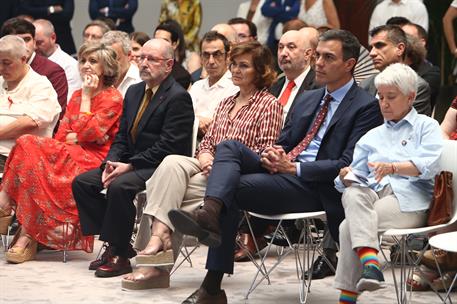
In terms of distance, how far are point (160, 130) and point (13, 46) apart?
4.28 feet

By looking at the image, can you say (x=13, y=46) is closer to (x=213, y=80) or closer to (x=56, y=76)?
(x=56, y=76)

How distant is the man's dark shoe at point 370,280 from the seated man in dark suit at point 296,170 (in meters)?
0.51

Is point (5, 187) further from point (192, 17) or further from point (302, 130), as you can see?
point (192, 17)

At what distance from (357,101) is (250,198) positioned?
0.73 metres

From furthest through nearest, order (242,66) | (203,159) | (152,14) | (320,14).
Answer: (152,14), (320,14), (242,66), (203,159)

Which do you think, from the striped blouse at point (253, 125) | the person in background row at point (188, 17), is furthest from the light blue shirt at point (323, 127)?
the person in background row at point (188, 17)

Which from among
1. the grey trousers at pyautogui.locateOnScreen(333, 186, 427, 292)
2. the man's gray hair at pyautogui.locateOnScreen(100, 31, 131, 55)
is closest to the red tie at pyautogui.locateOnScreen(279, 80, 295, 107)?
the man's gray hair at pyautogui.locateOnScreen(100, 31, 131, 55)

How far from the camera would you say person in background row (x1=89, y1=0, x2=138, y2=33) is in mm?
10844

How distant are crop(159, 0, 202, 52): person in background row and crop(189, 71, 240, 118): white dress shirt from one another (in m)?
2.60

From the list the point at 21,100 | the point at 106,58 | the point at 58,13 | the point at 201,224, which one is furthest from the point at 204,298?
the point at 58,13

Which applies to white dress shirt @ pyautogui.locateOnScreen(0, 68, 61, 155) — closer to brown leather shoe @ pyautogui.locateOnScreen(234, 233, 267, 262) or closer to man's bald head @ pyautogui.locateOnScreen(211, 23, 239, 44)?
brown leather shoe @ pyautogui.locateOnScreen(234, 233, 267, 262)

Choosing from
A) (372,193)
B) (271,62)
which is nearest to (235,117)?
(271,62)

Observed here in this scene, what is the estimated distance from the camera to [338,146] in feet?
18.8

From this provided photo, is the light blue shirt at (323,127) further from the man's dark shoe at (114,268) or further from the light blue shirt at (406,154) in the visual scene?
the man's dark shoe at (114,268)
